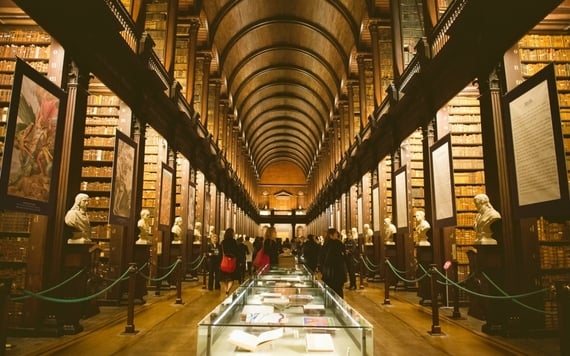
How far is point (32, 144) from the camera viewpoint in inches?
158

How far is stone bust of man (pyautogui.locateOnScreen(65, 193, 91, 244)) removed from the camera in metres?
4.75

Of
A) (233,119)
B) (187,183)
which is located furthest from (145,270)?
(233,119)

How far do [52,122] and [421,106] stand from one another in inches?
232

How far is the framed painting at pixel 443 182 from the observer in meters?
5.72

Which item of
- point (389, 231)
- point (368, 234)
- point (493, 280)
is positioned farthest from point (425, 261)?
point (368, 234)

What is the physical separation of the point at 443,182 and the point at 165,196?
5235mm

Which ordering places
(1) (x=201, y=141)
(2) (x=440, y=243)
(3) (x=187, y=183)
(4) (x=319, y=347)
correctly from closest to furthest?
(4) (x=319, y=347)
(2) (x=440, y=243)
(3) (x=187, y=183)
(1) (x=201, y=141)

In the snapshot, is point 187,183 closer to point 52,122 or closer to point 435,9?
point 52,122

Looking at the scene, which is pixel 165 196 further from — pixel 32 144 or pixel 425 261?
pixel 425 261

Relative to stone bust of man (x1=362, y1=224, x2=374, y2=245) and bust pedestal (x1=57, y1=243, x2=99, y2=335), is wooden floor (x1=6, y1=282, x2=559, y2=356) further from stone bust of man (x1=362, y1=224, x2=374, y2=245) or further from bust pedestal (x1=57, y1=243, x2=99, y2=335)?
stone bust of man (x1=362, y1=224, x2=374, y2=245)

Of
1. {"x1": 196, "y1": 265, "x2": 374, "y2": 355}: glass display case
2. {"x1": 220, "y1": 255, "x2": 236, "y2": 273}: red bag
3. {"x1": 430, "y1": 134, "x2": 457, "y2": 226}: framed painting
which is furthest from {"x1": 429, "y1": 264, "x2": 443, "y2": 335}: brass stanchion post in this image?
{"x1": 220, "y1": 255, "x2": 236, "y2": 273}: red bag

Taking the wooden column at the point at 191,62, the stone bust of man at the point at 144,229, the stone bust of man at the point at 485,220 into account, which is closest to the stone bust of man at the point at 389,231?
the stone bust of man at the point at 485,220

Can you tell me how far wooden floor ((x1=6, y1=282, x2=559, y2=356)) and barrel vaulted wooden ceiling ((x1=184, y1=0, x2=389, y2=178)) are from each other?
8655 millimetres

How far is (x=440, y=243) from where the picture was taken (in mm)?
6500
